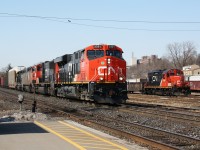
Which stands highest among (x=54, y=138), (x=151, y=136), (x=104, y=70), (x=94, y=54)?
(x=94, y=54)

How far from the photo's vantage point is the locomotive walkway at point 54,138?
8977 mm

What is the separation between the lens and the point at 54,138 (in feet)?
33.6

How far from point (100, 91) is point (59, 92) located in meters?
10.8

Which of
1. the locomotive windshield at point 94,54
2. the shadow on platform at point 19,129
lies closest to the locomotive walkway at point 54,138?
the shadow on platform at point 19,129

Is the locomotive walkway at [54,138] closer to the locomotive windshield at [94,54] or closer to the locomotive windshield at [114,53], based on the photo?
the locomotive windshield at [94,54]

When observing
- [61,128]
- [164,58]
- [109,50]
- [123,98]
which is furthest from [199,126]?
[164,58]

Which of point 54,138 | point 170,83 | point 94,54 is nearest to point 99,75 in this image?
point 94,54

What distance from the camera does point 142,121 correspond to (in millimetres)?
15695

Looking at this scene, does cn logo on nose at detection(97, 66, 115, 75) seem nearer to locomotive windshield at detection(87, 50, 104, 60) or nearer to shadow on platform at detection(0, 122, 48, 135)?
locomotive windshield at detection(87, 50, 104, 60)

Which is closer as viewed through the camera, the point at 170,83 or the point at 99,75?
the point at 99,75

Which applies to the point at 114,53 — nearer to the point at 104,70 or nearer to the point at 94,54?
the point at 94,54

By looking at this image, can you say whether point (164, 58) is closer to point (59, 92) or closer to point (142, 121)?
point (59, 92)

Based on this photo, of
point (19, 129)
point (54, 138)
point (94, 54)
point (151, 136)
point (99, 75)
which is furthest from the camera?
point (94, 54)

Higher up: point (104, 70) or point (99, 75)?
point (104, 70)
